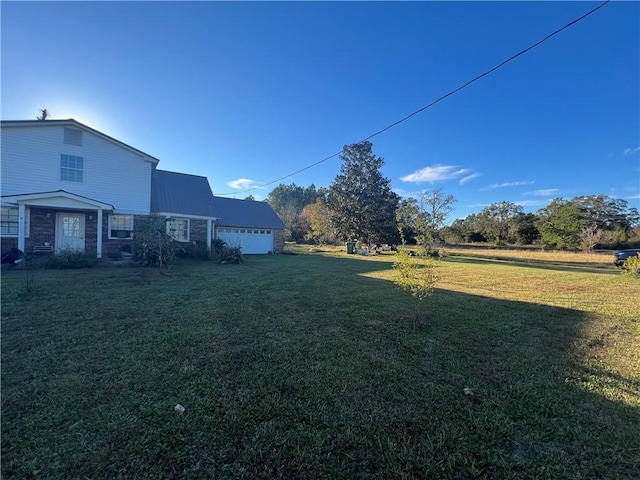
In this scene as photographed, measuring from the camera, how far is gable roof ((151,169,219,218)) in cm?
1634

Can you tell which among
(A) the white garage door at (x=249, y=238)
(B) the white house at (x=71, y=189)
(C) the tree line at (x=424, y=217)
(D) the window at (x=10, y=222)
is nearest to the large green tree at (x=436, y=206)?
(C) the tree line at (x=424, y=217)

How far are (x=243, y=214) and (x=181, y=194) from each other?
482 centimetres

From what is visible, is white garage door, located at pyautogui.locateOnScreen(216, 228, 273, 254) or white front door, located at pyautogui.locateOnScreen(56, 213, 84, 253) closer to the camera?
white front door, located at pyautogui.locateOnScreen(56, 213, 84, 253)

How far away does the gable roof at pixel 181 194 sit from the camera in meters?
16.3

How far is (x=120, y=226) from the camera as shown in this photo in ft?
46.4

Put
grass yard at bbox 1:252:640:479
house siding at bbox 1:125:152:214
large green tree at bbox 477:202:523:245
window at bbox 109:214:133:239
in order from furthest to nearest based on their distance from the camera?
large green tree at bbox 477:202:523:245
window at bbox 109:214:133:239
house siding at bbox 1:125:152:214
grass yard at bbox 1:252:640:479

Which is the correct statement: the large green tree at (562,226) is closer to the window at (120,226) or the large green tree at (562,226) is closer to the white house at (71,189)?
the white house at (71,189)

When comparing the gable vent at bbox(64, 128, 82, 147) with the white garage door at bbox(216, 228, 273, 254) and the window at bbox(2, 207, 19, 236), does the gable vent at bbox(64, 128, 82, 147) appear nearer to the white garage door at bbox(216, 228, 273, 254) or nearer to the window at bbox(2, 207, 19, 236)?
the window at bbox(2, 207, 19, 236)

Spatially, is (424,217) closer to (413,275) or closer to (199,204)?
(413,275)

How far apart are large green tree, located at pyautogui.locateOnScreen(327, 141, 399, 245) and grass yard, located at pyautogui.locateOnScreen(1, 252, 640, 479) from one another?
21.8m

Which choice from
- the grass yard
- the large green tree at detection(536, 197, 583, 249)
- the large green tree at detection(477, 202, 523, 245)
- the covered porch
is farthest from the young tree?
the large green tree at detection(477, 202, 523, 245)

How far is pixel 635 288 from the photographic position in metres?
9.62

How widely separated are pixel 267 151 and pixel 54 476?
1869cm

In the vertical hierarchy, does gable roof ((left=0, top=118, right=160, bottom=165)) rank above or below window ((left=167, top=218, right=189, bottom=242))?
above
